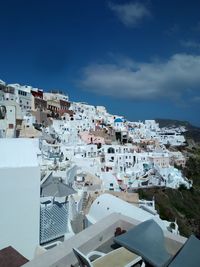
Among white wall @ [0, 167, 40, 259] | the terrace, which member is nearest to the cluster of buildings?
white wall @ [0, 167, 40, 259]

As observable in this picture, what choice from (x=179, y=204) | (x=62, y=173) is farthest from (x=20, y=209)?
(x=179, y=204)

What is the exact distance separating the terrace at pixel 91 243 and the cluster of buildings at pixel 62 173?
262mm

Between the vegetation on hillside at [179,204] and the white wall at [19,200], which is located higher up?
the white wall at [19,200]

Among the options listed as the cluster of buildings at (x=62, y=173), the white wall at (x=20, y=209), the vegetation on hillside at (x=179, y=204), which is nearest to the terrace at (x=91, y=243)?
the cluster of buildings at (x=62, y=173)

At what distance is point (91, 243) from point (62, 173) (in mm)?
15981

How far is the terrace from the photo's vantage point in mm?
4055

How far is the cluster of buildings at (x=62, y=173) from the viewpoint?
9.15 metres

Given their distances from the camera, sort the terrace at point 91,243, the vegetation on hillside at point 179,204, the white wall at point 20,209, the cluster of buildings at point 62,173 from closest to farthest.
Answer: the terrace at point 91,243
the white wall at point 20,209
the cluster of buildings at point 62,173
the vegetation on hillside at point 179,204

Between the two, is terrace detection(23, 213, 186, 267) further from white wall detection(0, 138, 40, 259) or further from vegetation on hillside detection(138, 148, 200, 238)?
vegetation on hillside detection(138, 148, 200, 238)

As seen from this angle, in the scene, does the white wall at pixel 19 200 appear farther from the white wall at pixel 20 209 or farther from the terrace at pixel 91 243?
the terrace at pixel 91 243

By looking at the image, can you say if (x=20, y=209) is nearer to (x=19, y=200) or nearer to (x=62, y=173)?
(x=19, y=200)

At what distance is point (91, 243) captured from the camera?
4801 millimetres

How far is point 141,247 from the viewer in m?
3.98

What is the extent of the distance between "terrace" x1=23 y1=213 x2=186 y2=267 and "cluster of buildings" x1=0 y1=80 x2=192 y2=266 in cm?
26
